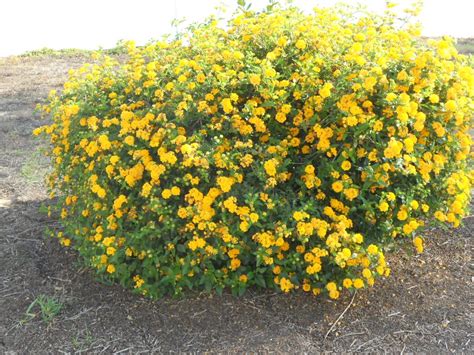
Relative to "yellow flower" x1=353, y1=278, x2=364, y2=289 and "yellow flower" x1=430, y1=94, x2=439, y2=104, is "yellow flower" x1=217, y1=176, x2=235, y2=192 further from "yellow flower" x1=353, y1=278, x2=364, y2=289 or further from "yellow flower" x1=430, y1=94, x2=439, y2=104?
"yellow flower" x1=430, y1=94, x2=439, y2=104

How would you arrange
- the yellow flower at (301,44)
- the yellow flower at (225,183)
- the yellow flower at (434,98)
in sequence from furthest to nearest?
the yellow flower at (301,44), the yellow flower at (434,98), the yellow flower at (225,183)

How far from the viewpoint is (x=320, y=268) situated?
2.88 meters

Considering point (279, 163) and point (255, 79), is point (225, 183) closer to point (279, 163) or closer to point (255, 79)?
point (279, 163)

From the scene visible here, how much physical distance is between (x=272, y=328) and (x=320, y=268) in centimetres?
38

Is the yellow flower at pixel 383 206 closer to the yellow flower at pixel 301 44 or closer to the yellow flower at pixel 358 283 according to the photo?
the yellow flower at pixel 358 283

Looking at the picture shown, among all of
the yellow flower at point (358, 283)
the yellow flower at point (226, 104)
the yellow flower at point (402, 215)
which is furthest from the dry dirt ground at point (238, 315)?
the yellow flower at point (226, 104)

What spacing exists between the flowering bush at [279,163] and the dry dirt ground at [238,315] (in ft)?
0.43

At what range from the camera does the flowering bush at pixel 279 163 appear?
2.82m

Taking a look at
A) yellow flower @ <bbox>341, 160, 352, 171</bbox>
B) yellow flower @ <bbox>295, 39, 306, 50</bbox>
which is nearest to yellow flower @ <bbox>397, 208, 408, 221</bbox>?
yellow flower @ <bbox>341, 160, 352, 171</bbox>

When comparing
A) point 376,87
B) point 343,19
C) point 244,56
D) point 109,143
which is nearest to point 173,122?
point 109,143

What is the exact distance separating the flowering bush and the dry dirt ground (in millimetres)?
132

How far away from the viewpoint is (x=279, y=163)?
2891 mm

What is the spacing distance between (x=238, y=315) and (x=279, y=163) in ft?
2.62

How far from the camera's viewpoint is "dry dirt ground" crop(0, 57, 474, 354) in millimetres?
2887
